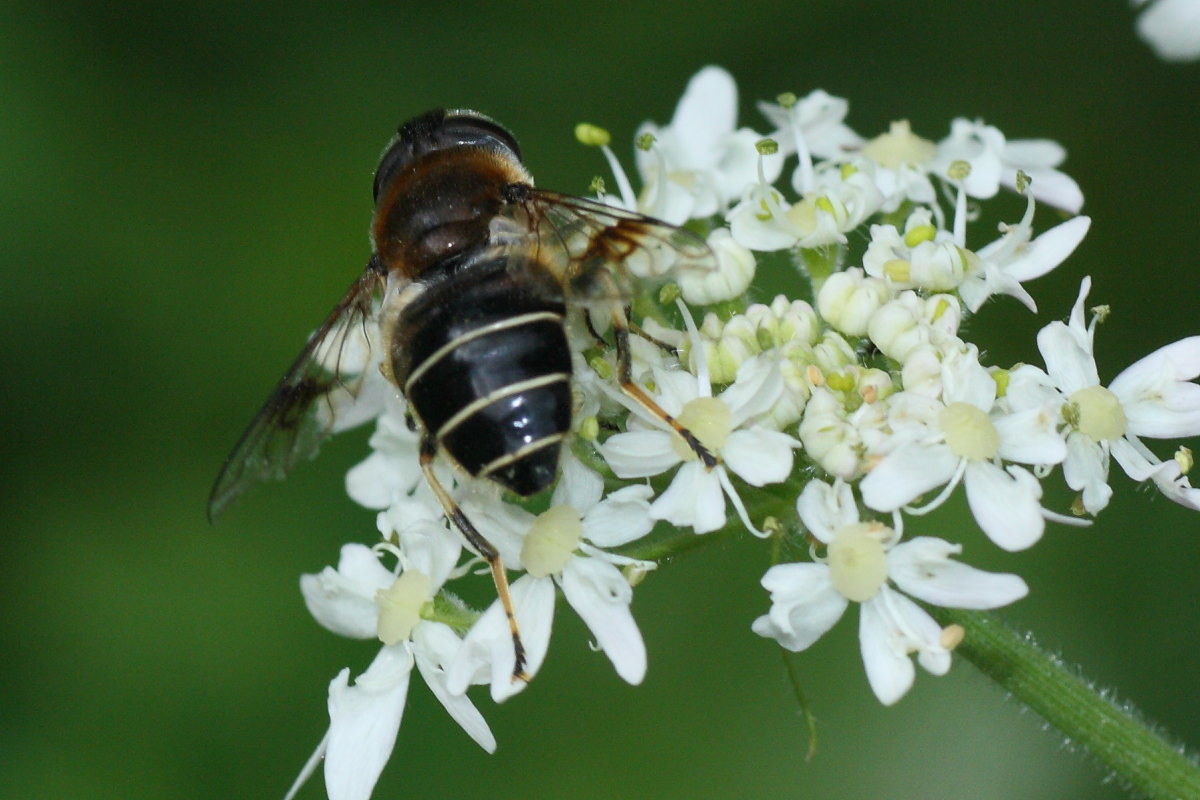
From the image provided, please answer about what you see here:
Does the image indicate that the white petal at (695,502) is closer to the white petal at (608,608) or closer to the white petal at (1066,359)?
the white petal at (608,608)

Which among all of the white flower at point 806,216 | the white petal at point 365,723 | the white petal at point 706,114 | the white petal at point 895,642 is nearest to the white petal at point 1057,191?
the white flower at point 806,216

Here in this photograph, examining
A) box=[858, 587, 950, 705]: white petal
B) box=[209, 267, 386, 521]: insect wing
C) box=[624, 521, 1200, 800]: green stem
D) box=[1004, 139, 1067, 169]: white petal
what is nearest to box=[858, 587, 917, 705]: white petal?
box=[858, 587, 950, 705]: white petal

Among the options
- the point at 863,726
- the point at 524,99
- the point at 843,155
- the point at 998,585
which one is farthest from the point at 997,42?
the point at 998,585

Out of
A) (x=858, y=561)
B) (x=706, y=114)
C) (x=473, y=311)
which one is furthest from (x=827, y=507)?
(x=706, y=114)

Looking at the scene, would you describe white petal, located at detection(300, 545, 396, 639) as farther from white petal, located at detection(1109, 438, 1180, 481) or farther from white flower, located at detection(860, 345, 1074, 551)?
white petal, located at detection(1109, 438, 1180, 481)

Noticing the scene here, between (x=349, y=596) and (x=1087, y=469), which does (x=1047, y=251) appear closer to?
(x=1087, y=469)

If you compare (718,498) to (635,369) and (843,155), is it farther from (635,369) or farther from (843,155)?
(843,155)
